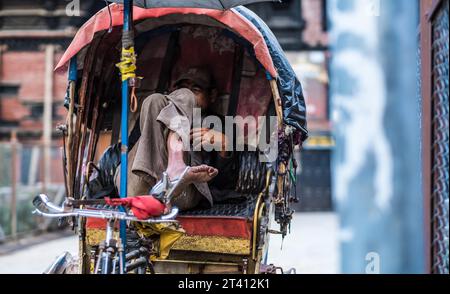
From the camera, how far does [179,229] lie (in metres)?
3.98

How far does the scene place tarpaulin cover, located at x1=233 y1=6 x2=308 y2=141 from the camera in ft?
15.0

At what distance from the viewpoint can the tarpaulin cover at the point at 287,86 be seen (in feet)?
15.0

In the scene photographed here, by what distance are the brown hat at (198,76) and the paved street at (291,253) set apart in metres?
2.85

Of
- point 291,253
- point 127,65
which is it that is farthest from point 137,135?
point 291,253

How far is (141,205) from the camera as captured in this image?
11.2ft

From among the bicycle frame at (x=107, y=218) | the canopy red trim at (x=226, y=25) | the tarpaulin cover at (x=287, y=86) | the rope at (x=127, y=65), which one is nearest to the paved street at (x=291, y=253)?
the tarpaulin cover at (x=287, y=86)

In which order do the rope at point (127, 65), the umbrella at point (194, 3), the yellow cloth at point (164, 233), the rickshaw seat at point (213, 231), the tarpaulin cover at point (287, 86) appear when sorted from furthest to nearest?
the tarpaulin cover at point (287, 86), the umbrella at point (194, 3), the rickshaw seat at point (213, 231), the yellow cloth at point (164, 233), the rope at point (127, 65)

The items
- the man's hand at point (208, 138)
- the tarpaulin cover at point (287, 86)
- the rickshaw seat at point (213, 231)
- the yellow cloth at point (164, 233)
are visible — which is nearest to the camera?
→ the yellow cloth at point (164, 233)

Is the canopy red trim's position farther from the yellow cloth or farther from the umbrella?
the yellow cloth

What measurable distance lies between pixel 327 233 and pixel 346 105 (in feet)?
39.8

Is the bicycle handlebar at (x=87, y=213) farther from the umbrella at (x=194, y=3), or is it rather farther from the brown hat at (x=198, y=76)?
the brown hat at (x=198, y=76)

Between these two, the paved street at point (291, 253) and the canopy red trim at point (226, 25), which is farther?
the paved street at point (291, 253)

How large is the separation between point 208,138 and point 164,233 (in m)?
0.99
